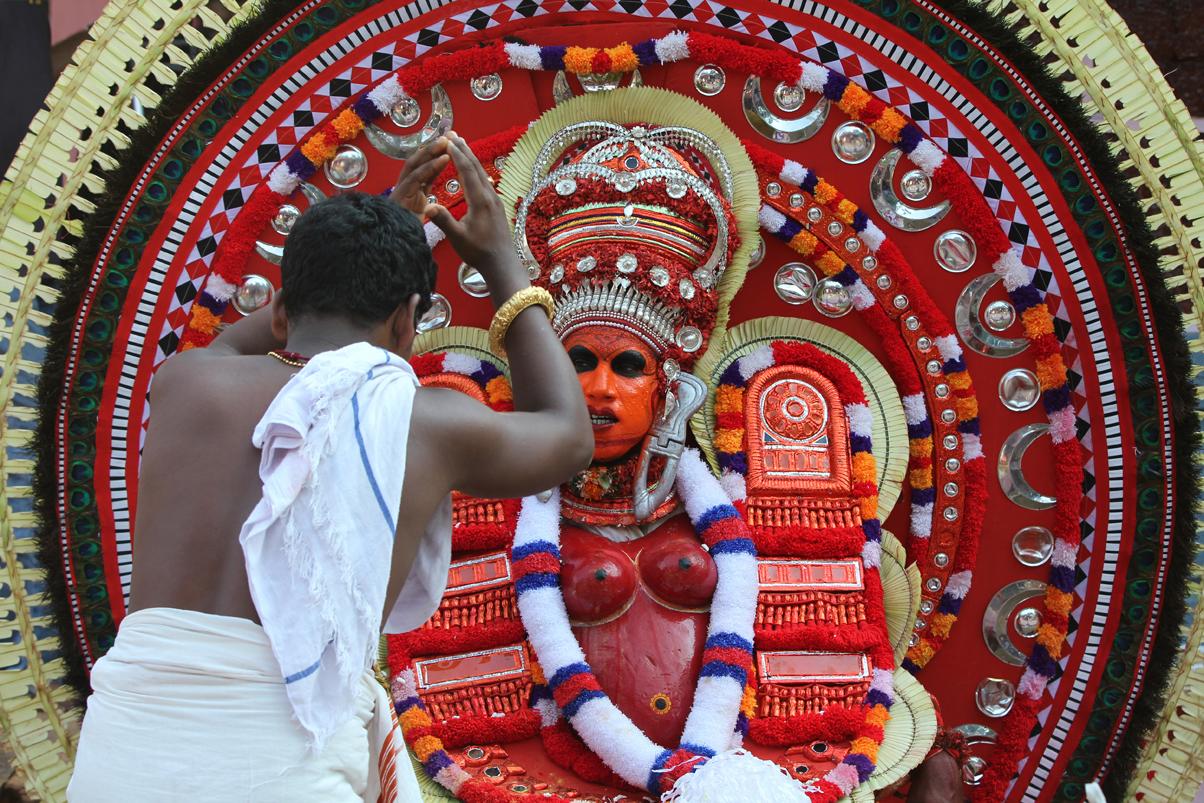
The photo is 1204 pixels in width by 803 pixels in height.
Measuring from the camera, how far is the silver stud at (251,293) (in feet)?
13.6

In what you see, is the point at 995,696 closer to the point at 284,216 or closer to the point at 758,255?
the point at 758,255

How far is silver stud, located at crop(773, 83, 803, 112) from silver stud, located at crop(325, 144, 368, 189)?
1.36 m

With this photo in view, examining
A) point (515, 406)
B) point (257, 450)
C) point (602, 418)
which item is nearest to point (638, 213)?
point (602, 418)

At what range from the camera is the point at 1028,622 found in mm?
4184

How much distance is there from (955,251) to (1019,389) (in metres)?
0.49

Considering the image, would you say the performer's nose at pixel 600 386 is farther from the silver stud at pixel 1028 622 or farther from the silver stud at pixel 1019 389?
the silver stud at pixel 1028 622

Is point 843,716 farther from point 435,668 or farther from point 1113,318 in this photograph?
point 1113,318

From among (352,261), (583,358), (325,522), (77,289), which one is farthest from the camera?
(77,289)

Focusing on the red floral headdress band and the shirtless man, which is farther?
the red floral headdress band

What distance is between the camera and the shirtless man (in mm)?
2121

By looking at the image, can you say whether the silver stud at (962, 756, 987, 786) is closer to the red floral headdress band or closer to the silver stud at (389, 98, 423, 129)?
the red floral headdress band

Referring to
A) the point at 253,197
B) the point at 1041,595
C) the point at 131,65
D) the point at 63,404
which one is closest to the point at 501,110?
the point at 253,197

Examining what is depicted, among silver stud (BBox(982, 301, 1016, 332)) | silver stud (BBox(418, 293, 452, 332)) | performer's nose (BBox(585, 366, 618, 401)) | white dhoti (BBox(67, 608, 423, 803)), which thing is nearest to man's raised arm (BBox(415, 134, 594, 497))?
white dhoti (BBox(67, 608, 423, 803))

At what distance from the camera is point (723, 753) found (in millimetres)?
3260
